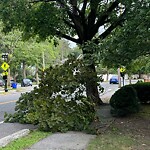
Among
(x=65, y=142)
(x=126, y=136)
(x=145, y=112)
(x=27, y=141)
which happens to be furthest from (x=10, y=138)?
(x=145, y=112)

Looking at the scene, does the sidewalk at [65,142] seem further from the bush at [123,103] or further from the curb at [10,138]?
the bush at [123,103]

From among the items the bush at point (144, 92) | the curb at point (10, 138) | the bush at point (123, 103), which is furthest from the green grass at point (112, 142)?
the bush at point (144, 92)

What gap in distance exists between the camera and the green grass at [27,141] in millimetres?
6950

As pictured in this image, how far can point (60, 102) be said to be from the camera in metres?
9.81

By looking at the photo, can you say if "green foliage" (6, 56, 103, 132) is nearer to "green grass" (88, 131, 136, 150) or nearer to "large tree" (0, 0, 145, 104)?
"large tree" (0, 0, 145, 104)

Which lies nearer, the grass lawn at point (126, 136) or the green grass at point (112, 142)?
the green grass at point (112, 142)

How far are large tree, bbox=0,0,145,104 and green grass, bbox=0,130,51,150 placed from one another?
Answer: 2816mm

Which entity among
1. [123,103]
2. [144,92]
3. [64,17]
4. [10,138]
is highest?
[64,17]

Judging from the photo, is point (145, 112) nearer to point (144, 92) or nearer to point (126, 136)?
point (144, 92)

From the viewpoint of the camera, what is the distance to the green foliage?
9469 mm

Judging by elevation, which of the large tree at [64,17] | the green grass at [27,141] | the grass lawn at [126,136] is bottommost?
the grass lawn at [126,136]

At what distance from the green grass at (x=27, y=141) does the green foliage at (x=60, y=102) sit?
0.58 meters

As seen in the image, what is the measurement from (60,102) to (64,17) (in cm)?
686

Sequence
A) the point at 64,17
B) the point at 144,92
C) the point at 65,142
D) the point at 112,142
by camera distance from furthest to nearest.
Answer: the point at 144,92 < the point at 64,17 < the point at 112,142 < the point at 65,142
